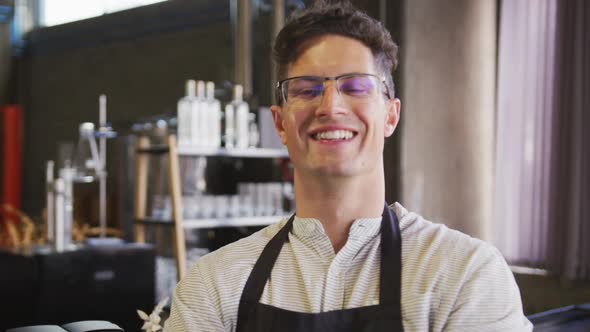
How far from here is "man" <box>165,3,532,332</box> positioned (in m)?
1.17

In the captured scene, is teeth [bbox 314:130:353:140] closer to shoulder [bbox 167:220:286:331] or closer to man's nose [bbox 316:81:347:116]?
man's nose [bbox 316:81:347:116]

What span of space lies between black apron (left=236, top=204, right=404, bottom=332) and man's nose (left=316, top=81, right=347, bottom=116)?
22 centimetres

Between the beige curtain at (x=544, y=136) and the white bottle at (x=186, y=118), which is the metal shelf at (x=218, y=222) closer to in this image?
the white bottle at (x=186, y=118)

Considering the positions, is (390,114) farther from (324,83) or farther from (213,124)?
(213,124)

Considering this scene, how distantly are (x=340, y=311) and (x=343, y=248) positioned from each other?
11cm

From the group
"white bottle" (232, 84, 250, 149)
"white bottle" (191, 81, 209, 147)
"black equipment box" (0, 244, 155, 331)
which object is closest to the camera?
"black equipment box" (0, 244, 155, 331)

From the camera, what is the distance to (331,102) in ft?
3.92

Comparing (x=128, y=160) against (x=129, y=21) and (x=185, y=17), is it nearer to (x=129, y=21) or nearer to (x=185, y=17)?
(x=185, y=17)

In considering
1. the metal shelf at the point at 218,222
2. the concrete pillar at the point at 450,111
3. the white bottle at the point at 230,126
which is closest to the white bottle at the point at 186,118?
the white bottle at the point at 230,126

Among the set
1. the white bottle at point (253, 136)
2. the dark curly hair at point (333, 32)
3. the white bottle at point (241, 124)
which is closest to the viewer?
the dark curly hair at point (333, 32)

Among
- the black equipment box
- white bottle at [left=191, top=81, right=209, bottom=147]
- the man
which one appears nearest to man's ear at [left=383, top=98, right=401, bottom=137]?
the man

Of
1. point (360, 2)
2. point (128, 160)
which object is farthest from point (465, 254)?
point (128, 160)

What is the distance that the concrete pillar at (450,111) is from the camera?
4.25m

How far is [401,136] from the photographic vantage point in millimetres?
4195
